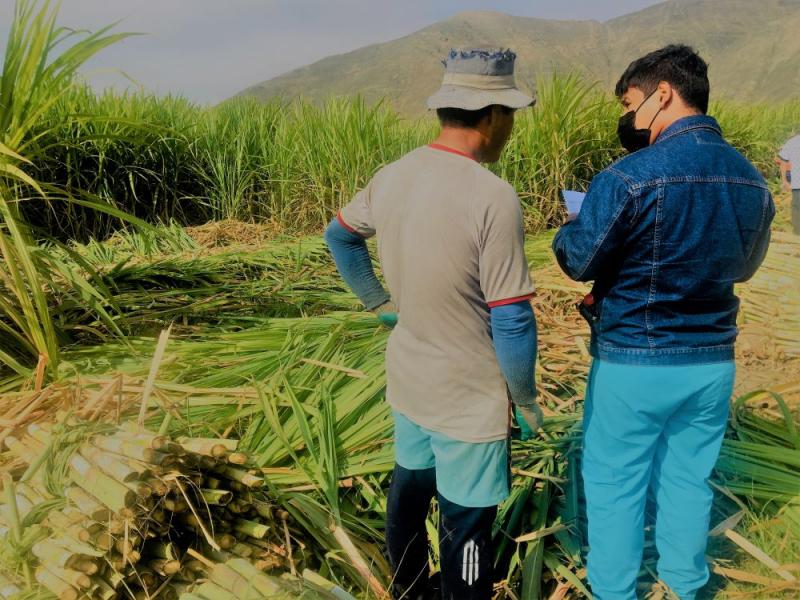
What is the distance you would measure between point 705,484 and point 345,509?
41.8 inches

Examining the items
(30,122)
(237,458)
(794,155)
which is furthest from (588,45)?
(237,458)

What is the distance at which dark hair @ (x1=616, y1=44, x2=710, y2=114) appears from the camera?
4.66 feet

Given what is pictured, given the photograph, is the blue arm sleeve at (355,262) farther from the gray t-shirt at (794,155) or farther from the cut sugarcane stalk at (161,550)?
the gray t-shirt at (794,155)

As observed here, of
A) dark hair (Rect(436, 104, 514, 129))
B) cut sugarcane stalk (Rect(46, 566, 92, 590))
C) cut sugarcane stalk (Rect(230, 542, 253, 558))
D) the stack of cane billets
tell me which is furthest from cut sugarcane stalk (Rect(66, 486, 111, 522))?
dark hair (Rect(436, 104, 514, 129))

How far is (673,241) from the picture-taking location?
134 cm

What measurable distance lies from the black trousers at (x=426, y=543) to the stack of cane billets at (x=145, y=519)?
11.9 inches

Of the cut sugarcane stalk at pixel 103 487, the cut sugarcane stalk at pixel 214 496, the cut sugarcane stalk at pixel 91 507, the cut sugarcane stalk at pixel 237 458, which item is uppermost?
the cut sugarcane stalk at pixel 103 487

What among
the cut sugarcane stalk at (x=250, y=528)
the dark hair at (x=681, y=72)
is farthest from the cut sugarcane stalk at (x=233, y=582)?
the dark hair at (x=681, y=72)

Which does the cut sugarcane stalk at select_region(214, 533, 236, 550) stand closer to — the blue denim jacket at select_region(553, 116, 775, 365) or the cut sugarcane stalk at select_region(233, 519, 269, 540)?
the cut sugarcane stalk at select_region(233, 519, 269, 540)

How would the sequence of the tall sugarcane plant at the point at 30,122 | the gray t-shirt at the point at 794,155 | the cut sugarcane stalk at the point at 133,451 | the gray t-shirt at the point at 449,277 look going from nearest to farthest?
1. the gray t-shirt at the point at 449,277
2. the cut sugarcane stalk at the point at 133,451
3. the tall sugarcane plant at the point at 30,122
4. the gray t-shirt at the point at 794,155

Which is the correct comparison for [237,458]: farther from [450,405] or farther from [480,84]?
[480,84]

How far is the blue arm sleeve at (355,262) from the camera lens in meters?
1.68

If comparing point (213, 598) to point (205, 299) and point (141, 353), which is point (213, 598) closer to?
point (141, 353)

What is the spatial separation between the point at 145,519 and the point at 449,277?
85 centimetres
